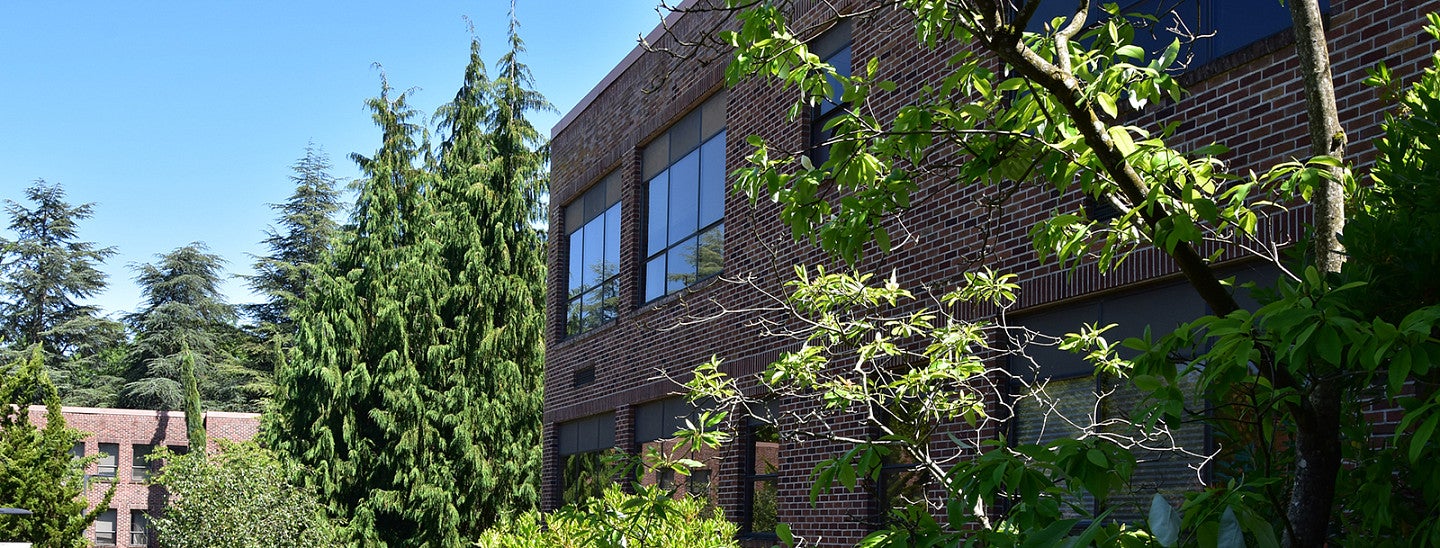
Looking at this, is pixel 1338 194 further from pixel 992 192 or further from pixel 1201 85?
pixel 992 192

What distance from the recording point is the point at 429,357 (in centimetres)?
3188

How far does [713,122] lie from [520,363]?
54.7 ft

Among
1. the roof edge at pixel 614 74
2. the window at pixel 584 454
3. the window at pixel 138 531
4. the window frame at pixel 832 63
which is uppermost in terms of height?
the roof edge at pixel 614 74

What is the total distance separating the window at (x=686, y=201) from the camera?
1780 cm

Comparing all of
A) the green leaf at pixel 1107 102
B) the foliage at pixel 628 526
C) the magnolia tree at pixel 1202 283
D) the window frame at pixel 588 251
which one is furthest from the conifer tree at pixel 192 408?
the green leaf at pixel 1107 102

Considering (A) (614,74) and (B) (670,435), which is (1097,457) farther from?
(A) (614,74)

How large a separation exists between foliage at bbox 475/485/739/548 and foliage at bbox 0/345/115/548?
20965 millimetres

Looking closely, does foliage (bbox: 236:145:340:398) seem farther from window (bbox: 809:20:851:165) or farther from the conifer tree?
window (bbox: 809:20:851:165)

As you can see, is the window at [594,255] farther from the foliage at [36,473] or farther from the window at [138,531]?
the window at [138,531]

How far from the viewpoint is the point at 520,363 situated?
33375 mm

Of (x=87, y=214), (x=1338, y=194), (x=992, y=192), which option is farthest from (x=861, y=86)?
(x=87, y=214)

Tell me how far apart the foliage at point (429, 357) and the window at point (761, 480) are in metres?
16.0

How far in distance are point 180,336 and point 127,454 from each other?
31.6 feet

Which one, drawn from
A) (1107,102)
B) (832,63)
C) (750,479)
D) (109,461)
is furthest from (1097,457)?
(109,461)
